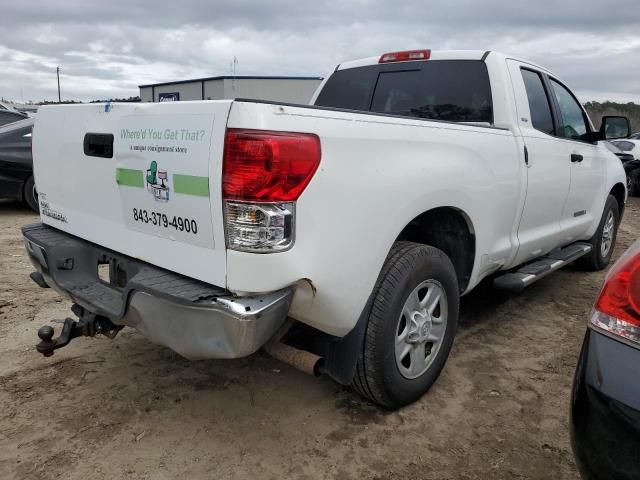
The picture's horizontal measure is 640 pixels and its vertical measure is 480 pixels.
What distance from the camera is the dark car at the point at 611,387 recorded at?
1.50m

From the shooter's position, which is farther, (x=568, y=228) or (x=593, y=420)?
(x=568, y=228)

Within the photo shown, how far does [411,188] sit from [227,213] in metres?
0.91

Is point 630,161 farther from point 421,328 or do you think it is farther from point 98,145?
point 98,145

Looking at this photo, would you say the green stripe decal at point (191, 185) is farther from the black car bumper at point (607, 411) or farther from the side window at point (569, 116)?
the side window at point (569, 116)

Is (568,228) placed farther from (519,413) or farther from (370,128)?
(370,128)

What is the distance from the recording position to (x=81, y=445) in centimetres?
255

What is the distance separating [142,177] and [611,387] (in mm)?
1952

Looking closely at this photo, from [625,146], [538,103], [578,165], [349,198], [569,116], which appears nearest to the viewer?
[349,198]

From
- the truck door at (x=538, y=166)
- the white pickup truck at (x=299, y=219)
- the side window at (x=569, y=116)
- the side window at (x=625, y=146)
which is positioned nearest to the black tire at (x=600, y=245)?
the side window at (x=569, y=116)

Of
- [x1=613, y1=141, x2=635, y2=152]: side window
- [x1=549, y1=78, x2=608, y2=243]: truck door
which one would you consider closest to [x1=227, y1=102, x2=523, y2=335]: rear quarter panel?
[x1=549, y1=78, x2=608, y2=243]: truck door

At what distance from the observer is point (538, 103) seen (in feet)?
13.1

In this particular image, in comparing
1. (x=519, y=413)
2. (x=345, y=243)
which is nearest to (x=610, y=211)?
(x=519, y=413)

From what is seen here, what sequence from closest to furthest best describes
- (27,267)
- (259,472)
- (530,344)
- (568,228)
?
(259,472) < (530,344) < (568,228) < (27,267)

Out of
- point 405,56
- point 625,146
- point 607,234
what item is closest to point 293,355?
point 405,56
